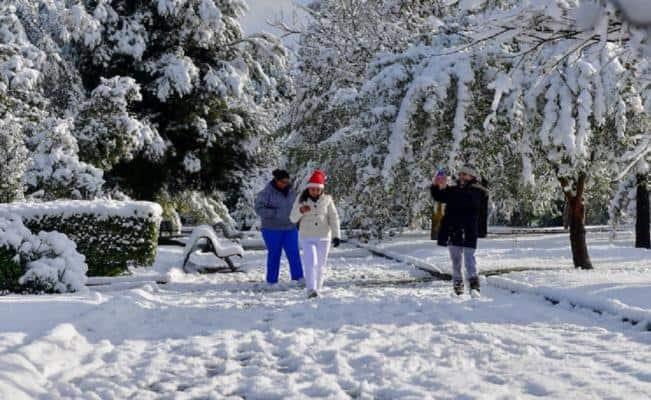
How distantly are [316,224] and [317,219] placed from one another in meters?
0.08

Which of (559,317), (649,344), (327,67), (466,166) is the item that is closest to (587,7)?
(649,344)

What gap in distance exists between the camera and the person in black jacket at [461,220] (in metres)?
9.79

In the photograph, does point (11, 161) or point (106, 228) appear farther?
point (11, 161)

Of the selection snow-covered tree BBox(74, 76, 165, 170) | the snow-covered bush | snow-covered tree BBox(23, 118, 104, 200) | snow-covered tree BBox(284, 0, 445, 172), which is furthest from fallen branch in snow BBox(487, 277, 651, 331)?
the snow-covered bush

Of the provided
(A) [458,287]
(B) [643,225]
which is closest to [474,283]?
(A) [458,287]

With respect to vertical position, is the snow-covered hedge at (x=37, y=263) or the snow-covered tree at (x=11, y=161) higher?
the snow-covered tree at (x=11, y=161)

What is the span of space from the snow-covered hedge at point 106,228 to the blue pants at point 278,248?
90.1 inches

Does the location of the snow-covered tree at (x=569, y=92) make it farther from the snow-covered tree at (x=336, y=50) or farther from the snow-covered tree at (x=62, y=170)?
the snow-covered tree at (x=62, y=170)

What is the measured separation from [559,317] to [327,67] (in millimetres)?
16059

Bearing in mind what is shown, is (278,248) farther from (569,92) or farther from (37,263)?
(569,92)

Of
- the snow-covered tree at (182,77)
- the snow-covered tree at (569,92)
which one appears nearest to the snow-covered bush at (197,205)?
the snow-covered tree at (182,77)

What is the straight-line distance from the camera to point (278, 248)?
1173 cm

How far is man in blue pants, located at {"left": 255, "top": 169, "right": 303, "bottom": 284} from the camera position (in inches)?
459

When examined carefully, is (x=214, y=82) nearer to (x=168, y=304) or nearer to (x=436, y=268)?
(x=436, y=268)
